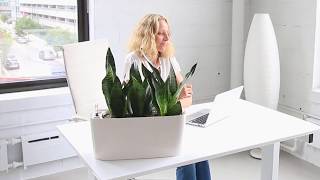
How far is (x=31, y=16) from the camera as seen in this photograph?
9.66 ft

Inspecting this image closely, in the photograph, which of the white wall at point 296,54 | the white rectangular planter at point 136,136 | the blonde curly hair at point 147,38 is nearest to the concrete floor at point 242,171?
the white wall at point 296,54

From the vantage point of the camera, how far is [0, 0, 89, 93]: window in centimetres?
290

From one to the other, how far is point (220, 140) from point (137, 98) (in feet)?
1.63

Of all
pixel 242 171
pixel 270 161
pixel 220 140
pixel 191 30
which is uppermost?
pixel 191 30

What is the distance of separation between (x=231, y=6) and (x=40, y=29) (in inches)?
69.2

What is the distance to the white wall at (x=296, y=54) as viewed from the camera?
3102 mm

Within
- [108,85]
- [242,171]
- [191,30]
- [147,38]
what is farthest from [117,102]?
[191,30]

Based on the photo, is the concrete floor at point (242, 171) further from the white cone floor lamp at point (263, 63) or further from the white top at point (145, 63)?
the white top at point (145, 63)

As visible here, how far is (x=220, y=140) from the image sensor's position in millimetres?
1748

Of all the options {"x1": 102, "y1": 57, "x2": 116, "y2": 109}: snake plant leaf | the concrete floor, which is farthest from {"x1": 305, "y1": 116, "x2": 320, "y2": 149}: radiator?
{"x1": 102, "y1": 57, "x2": 116, "y2": 109}: snake plant leaf

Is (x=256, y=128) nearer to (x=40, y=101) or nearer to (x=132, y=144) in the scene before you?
(x=132, y=144)

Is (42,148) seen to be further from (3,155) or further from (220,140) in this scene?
(220,140)

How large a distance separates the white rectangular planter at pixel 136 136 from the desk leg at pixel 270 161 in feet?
2.36

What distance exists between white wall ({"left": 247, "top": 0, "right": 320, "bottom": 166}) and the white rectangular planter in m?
1.96
